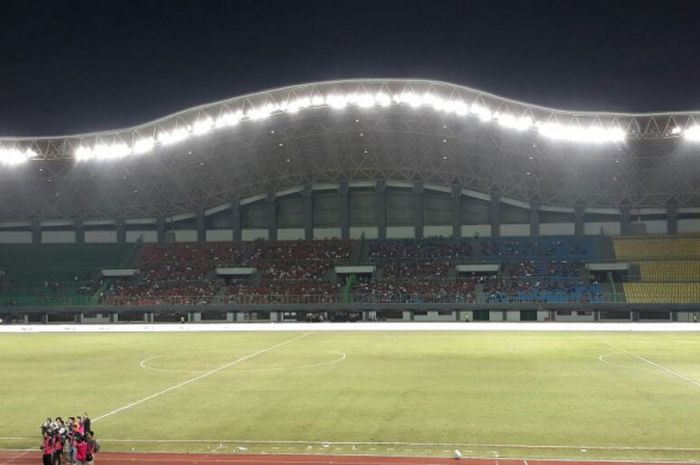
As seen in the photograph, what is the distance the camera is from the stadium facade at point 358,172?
56719mm

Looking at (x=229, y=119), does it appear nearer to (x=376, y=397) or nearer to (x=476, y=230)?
(x=476, y=230)

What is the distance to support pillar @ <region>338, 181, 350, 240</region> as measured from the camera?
3022 inches

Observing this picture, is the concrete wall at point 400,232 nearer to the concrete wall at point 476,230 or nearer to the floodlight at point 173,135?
the concrete wall at point 476,230

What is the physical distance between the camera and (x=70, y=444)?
47.2 ft

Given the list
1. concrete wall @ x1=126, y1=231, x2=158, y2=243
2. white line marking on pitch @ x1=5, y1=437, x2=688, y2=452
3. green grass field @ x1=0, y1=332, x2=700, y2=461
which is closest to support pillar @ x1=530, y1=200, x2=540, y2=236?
green grass field @ x1=0, y1=332, x2=700, y2=461

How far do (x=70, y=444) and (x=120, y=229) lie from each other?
2880 inches

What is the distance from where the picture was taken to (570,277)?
67438 mm

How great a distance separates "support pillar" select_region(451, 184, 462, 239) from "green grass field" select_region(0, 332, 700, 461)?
3584 centimetres

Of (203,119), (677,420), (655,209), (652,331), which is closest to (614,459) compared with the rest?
(677,420)

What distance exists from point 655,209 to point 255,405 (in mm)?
65746

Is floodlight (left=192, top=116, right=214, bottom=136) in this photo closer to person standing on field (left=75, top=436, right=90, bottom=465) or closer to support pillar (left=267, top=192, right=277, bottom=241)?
support pillar (left=267, top=192, right=277, bottom=241)

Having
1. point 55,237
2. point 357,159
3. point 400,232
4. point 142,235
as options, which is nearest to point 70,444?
point 357,159

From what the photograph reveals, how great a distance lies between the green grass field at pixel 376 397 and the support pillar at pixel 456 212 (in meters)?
35.8

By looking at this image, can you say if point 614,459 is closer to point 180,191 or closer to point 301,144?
point 301,144
